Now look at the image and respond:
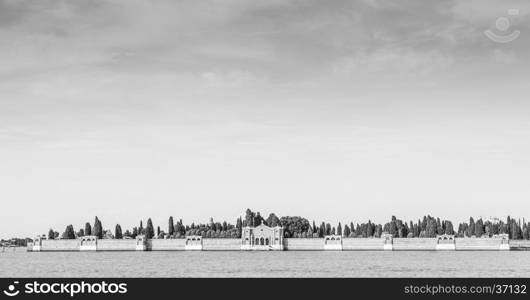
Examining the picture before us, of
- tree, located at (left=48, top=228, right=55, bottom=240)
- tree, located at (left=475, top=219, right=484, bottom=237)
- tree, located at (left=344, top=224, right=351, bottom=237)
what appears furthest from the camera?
tree, located at (left=48, top=228, right=55, bottom=240)

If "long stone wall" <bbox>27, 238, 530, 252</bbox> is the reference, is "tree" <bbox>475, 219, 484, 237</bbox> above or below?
above

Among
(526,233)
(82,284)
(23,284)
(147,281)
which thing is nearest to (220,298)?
(147,281)

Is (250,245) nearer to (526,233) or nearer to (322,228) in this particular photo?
(322,228)

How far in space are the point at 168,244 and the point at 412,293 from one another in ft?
356

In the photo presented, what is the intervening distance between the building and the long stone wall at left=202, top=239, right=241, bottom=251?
1.44 m

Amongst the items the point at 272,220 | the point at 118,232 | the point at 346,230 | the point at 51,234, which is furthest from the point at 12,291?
the point at 51,234

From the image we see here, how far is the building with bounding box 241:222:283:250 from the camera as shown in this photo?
4653 inches

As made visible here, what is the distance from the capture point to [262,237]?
118688 millimetres

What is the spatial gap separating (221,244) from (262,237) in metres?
7.03

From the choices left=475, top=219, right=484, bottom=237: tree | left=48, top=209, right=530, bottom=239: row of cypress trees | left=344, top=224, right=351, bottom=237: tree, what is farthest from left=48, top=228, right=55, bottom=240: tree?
left=475, top=219, right=484, bottom=237: tree

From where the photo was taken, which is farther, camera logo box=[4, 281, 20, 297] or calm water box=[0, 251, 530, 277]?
calm water box=[0, 251, 530, 277]

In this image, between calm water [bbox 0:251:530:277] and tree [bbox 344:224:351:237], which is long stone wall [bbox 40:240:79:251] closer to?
tree [bbox 344:224:351:237]

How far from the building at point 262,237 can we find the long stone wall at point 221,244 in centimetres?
144

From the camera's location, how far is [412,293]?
1766 centimetres
